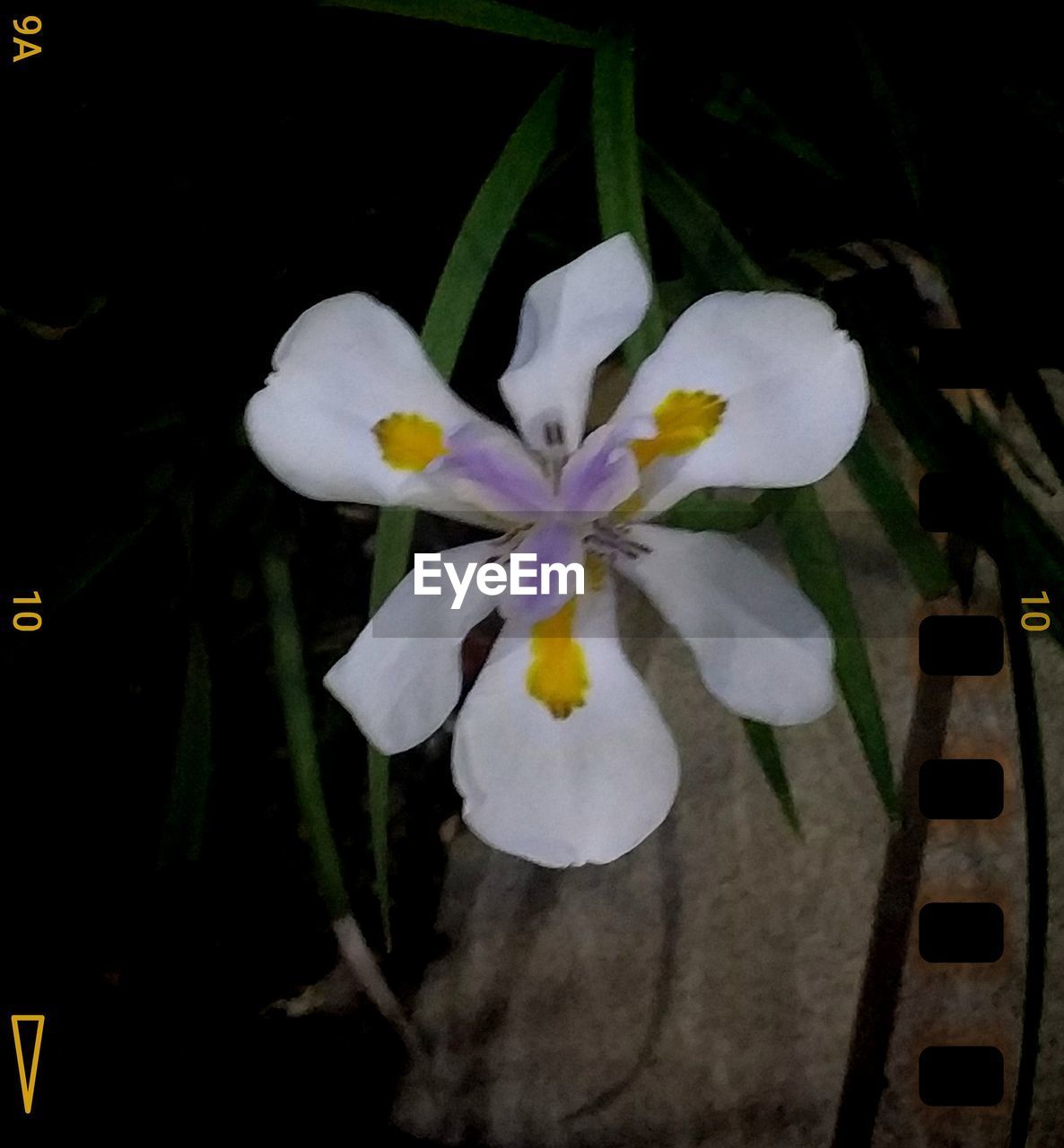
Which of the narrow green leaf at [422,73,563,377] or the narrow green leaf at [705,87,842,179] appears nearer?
the narrow green leaf at [422,73,563,377]

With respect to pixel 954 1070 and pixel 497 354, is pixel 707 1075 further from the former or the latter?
pixel 497 354

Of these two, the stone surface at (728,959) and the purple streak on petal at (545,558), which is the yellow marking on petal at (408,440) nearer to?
the purple streak on petal at (545,558)

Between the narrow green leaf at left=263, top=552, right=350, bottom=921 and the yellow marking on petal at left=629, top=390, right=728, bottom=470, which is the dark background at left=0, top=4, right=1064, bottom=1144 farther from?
the yellow marking on petal at left=629, top=390, right=728, bottom=470

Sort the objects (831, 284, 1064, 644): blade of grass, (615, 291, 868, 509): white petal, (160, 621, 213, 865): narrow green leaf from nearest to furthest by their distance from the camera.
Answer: (615, 291, 868, 509): white petal
(831, 284, 1064, 644): blade of grass
(160, 621, 213, 865): narrow green leaf

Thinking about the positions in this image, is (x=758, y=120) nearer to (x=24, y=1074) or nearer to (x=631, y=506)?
(x=631, y=506)

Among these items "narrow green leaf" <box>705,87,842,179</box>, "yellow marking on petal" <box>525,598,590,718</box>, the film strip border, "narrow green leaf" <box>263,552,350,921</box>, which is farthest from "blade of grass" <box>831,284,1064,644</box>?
"narrow green leaf" <box>263,552,350,921</box>

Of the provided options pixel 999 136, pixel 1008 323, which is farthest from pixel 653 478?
pixel 999 136
